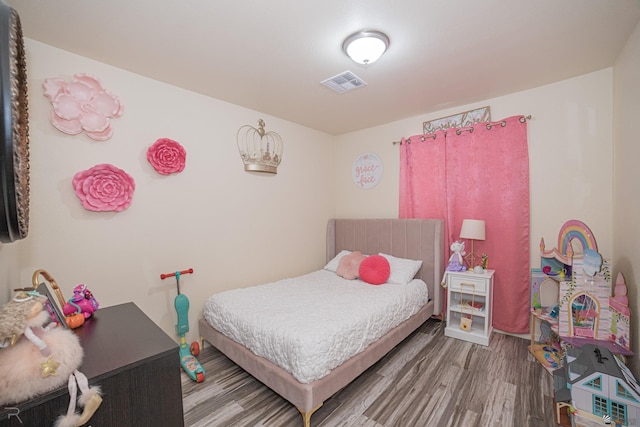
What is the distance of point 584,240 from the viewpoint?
87.4 inches

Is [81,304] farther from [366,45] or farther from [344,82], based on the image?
[344,82]

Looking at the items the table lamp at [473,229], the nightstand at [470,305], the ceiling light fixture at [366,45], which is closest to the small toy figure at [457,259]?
the nightstand at [470,305]

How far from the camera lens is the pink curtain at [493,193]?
270 cm

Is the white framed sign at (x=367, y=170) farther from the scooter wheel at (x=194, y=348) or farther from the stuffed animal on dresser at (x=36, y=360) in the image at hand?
the stuffed animal on dresser at (x=36, y=360)

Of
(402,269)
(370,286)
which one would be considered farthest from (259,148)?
(402,269)

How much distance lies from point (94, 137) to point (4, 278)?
109cm

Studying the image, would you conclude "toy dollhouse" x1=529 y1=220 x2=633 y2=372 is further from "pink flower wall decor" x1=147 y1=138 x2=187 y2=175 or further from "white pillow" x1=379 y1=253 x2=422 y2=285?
"pink flower wall decor" x1=147 y1=138 x2=187 y2=175

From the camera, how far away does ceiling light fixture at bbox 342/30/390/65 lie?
1718 millimetres

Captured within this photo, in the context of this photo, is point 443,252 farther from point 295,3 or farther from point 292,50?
point 295,3

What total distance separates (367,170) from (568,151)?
2.11 metres

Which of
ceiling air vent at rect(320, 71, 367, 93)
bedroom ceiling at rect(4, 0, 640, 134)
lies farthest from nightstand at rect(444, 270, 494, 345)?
ceiling air vent at rect(320, 71, 367, 93)

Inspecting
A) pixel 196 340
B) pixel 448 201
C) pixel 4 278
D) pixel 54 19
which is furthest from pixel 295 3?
pixel 196 340

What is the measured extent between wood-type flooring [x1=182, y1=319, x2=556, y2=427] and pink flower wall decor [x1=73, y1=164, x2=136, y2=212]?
153 centimetres

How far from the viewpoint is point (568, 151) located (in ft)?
8.07
